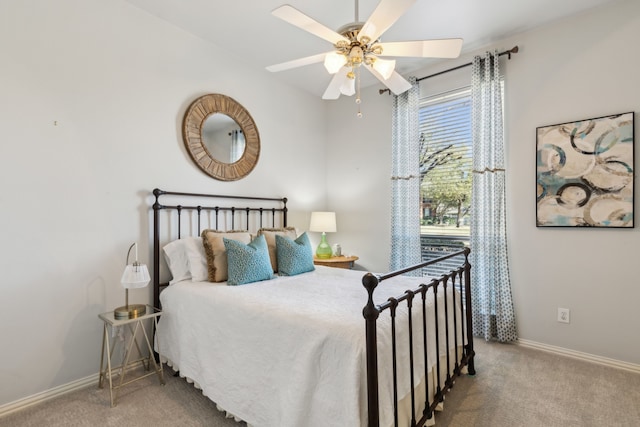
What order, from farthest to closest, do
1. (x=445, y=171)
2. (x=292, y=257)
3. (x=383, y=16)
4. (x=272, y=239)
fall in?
1. (x=445, y=171)
2. (x=272, y=239)
3. (x=292, y=257)
4. (x=383, y=16)

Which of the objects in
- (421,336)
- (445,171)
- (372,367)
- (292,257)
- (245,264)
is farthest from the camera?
(445,171)

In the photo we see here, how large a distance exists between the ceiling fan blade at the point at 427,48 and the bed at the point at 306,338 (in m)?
1.23

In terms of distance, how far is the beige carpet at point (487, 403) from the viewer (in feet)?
5.88

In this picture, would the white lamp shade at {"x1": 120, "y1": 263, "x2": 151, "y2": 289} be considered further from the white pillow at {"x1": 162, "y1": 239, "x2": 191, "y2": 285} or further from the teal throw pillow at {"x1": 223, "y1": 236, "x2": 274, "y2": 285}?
the teal throw pillow at {"x1": 223, "y1": 236, "x2": 274, "y2": 285}

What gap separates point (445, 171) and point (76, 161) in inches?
127

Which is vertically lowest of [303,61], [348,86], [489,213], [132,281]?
[132,281]

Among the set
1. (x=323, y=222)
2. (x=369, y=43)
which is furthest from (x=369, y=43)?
(x=323, y=222)

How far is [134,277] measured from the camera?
2035mm

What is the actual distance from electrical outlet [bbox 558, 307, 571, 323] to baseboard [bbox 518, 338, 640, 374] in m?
0.24

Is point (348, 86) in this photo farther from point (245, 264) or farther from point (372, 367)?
point (372, 367)

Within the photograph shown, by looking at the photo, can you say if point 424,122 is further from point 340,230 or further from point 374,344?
point 374,344

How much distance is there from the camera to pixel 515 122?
9.36 ft

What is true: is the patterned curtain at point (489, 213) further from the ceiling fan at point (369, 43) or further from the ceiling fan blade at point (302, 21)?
the ceiling fan blade at point (302, 21)

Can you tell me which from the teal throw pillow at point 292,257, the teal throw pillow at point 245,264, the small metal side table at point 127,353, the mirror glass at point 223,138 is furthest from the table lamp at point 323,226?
the small metal side table at point 127,353
